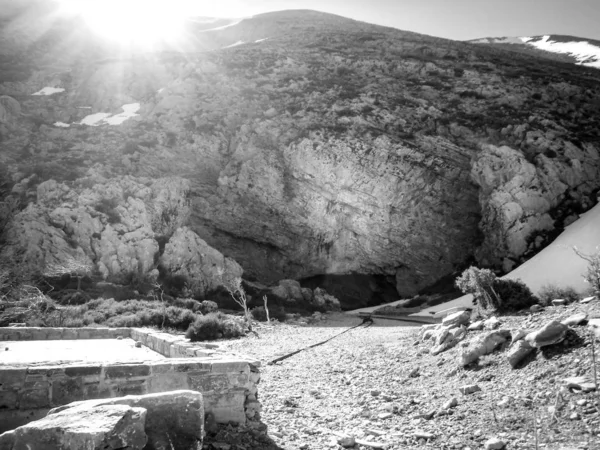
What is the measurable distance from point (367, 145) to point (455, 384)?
31.5 metres

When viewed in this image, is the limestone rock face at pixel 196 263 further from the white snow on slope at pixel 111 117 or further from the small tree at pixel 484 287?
the small tree at pixel 484 287

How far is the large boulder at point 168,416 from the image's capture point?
4.28 m

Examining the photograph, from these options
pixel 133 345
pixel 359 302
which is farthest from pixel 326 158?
pixel 133 345

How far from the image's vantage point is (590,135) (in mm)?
38188

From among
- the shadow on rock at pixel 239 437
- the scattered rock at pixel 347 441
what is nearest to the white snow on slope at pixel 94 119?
the shadow on rock at pixel 239 437

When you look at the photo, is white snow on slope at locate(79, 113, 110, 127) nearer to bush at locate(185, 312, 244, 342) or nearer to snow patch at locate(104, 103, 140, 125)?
snow patch at locate(104, 103, 140, 125)

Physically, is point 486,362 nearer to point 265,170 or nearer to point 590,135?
point 265,170

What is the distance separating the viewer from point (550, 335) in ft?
23.2

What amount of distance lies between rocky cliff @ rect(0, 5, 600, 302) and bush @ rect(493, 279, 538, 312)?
68.5 feet

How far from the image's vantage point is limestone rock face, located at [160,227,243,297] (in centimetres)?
3152

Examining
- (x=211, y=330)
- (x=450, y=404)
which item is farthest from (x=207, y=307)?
(x=450, y=404)

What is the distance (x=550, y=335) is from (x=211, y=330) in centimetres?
1456

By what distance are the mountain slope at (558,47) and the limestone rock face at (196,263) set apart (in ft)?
263

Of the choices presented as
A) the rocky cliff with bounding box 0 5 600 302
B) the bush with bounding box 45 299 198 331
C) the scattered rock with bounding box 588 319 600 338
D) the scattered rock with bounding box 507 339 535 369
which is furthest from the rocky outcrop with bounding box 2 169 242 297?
the scattered rock with bounding box 588 319 600 338
